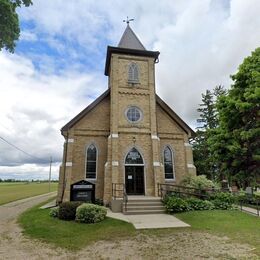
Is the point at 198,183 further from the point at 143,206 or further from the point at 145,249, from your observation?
the point at 145,249

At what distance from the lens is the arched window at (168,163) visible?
18141mm

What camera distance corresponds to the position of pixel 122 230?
918cm

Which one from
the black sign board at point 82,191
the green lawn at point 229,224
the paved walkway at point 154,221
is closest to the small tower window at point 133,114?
the black sign board at point 82,191

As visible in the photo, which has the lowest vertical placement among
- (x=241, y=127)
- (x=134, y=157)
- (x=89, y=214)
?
(x=89, y=214)

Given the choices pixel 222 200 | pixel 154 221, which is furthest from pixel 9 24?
pixel 222 200

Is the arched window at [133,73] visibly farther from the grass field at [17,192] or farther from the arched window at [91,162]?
the grass field at [17,192]

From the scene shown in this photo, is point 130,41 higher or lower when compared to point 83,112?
higher

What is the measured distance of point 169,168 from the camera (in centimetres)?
1828

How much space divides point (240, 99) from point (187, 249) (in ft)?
42.5

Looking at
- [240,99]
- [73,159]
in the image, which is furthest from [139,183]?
[240,99]

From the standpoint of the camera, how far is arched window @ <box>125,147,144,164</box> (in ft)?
56.1

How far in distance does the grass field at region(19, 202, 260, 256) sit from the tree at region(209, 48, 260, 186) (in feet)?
17.1

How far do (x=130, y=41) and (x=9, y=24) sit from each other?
14276mm

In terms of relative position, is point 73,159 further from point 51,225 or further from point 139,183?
point 51,225
